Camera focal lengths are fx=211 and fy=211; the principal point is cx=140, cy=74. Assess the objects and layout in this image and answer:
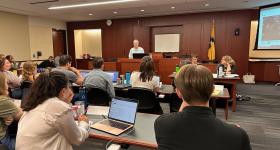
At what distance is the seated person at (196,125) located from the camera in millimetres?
951

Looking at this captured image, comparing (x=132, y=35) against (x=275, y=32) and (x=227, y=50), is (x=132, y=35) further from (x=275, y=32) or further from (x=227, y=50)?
(x=275, y=32)

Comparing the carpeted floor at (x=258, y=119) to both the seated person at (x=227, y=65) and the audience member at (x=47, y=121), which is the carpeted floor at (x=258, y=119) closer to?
the seated person at (x=227, y=65)

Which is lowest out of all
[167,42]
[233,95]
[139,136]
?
[233,95]

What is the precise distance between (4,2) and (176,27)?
20.1 ft

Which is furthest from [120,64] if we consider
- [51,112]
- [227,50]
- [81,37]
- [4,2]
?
[81,37]

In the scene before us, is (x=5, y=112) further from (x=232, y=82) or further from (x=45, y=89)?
(x=232, y=82)

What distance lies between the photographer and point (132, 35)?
9633mm

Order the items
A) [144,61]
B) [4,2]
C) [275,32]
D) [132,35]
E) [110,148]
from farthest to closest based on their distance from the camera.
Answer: [132,35] < [4,2] < [275,32] < [144,61] < [110,148]

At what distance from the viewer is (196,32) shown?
8.48 meters

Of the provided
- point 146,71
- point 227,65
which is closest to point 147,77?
point 146,71

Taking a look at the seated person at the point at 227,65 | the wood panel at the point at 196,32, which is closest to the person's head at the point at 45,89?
the seated person at the point at 227,65

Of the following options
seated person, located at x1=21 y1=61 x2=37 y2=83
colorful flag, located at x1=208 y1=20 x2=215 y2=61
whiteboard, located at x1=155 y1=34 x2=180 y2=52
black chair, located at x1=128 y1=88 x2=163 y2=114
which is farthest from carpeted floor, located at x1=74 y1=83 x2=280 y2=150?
whiteboard, located at x1=155 y1=34 x2=180 y2=52

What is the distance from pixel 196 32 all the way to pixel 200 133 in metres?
8.02

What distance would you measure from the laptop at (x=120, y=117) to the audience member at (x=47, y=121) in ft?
1.49
